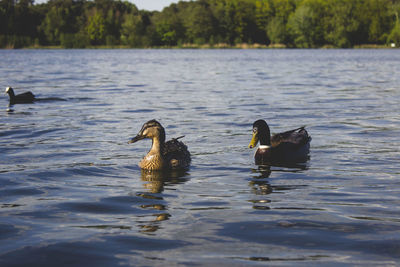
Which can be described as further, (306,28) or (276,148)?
(306,28)

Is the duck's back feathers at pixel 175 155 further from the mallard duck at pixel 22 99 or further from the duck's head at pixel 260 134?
the mallard duck at pixel 22 99

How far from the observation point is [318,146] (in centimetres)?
1202

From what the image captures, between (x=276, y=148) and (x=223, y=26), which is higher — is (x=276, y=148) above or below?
below

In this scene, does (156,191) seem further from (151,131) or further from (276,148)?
(276,148)

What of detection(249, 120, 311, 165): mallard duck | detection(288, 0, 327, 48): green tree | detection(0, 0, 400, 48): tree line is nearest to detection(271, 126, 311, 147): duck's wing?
detection(249, 120, 311, 165): mallard duck

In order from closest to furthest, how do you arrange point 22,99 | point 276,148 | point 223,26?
1. point 276,148
2. point 22,99
3. point 223,26

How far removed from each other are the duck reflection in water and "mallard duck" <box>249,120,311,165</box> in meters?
1.80

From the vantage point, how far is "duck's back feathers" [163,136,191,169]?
9688 mm

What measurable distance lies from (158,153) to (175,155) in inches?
12.7

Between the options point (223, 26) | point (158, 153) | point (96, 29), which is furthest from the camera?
point (96, 29)

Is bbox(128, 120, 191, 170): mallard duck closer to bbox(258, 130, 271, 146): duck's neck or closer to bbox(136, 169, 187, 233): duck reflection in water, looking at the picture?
bbox(136, 169, 187, 233): duck reflection in water

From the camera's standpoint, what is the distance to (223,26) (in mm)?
162625

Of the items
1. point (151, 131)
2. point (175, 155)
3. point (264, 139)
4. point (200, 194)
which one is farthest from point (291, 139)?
point (200, 194)

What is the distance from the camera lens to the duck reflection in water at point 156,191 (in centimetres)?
631
